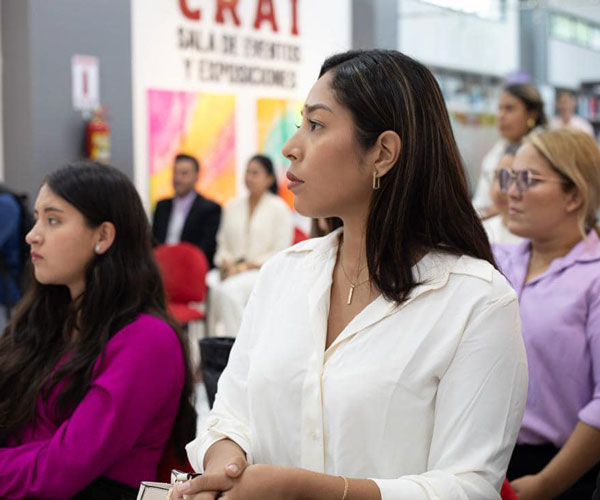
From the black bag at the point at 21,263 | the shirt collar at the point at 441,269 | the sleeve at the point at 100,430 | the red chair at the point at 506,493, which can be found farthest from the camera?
the black bag at the point at 21,263

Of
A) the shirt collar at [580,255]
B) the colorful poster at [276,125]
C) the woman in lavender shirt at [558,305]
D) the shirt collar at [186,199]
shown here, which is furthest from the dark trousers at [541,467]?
the colorful poster at [276,125]

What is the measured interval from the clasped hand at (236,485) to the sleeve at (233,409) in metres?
0.18

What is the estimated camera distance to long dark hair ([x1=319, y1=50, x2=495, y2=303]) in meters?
1.73

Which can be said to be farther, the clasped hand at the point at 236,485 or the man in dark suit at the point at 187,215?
the man in dark suit at the point at 187,215

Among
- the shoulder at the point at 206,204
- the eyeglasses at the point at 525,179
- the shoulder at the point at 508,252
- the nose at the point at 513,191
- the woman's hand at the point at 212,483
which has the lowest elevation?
the woman's hand at the point at 212,483

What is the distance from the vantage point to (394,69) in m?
1.74

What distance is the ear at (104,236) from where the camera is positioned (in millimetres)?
2643

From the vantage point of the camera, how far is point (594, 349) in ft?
8.07

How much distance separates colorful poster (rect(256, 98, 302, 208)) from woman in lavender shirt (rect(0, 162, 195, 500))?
7.08 meters

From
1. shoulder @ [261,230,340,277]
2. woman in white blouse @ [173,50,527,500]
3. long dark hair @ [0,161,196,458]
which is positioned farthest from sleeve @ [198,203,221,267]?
woman in white blouse @ [173,50,527,500]

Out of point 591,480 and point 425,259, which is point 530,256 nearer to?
point 591,480

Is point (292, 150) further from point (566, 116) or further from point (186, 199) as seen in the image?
point (566, 116)

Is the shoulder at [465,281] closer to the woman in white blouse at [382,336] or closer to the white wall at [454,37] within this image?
the woman in white blouse at [382,336]

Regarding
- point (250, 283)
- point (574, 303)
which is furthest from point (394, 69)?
point (250, 283)
